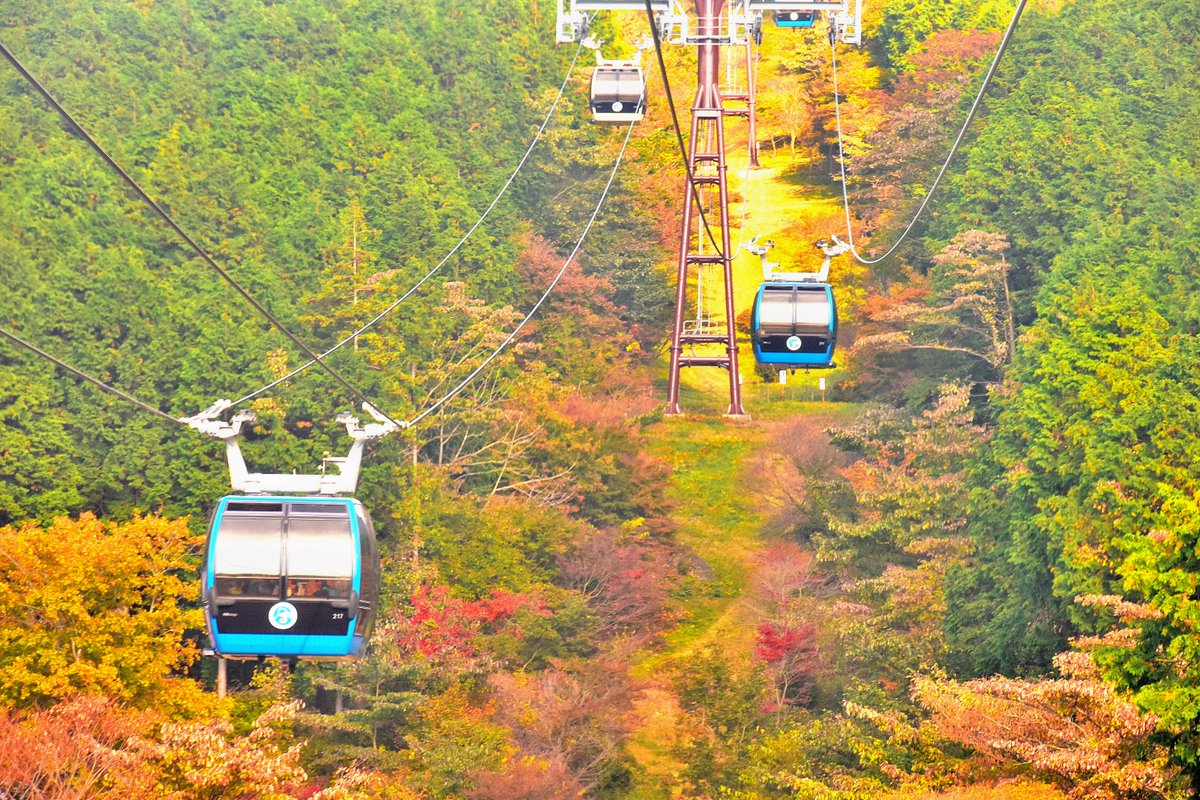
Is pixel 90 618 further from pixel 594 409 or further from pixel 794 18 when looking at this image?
pixel 594 409

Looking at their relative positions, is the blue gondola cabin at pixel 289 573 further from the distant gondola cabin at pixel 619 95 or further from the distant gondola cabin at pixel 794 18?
the distant gondola cabin at pixel 619 95

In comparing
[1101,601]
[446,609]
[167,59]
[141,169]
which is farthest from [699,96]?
[167,59]

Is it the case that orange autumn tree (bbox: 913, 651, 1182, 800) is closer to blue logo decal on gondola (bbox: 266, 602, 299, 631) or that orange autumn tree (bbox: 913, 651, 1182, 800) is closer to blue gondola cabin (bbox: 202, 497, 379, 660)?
blue gondola cabin (bbox: 202, 497, 379, 660)

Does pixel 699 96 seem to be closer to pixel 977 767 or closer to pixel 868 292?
pixel 977 767

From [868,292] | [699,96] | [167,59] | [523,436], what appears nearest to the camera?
[699,96]

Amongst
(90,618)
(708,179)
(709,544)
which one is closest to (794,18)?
(708,179)

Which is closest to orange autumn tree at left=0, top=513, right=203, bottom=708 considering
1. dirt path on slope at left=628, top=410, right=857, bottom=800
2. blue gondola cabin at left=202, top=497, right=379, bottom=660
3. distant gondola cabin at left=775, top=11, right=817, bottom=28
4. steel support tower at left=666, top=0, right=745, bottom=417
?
steel support tower at left=666, top=0, right=745, bottom=417
